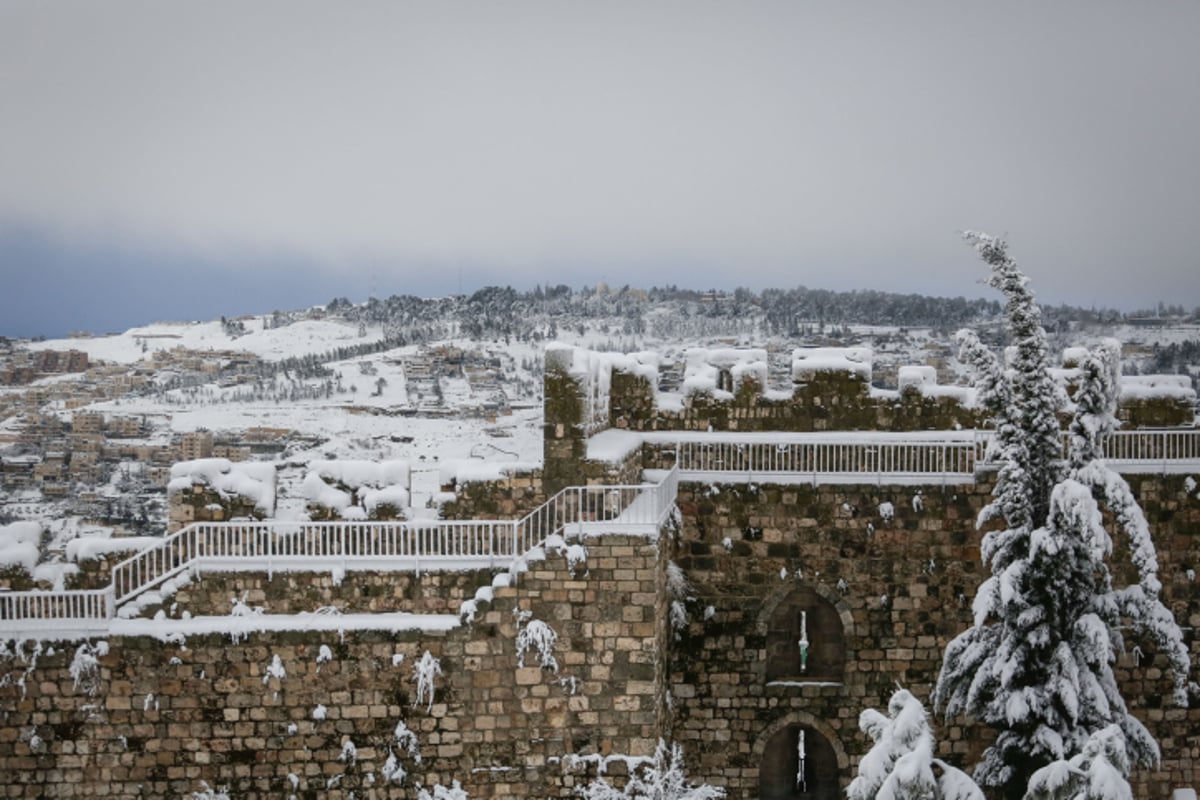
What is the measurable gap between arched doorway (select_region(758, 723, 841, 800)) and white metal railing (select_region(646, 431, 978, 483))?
3.62m

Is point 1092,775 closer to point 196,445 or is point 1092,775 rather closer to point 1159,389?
point 1159,389

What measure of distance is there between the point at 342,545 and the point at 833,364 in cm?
742

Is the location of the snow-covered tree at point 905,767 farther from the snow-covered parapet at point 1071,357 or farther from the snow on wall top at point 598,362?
the snow-covered parapet at point 1071,357

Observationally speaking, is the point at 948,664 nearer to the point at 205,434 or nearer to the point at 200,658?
the point at 200,658

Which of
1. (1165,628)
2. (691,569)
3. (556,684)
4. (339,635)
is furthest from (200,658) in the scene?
(1165,628)

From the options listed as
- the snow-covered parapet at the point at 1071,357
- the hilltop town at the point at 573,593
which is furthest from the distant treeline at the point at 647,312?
the snow-covered parapet at the point at 1071,357

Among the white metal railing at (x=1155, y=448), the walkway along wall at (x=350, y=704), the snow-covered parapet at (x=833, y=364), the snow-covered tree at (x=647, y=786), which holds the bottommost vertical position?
the snow-covered tree at (x=647, y=786)

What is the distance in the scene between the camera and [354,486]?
15.8 m

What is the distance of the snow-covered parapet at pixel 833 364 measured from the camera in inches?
690

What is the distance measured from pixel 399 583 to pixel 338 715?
5.69ft

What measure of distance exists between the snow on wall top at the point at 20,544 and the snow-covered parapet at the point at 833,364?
34.5 feet

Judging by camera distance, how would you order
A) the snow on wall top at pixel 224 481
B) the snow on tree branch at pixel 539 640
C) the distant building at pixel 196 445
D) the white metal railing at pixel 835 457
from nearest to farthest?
the snow on tree branch at pixel 539 640 → the snow on wall top at pixel 224 481 → the white metal railing at pixel 835 457 → the distant building at pixel 196 445

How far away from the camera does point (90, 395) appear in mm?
27875

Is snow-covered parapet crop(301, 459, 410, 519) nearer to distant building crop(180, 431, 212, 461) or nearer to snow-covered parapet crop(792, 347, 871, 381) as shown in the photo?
snow-covered parapet crop(792, 347, 871, 381)
